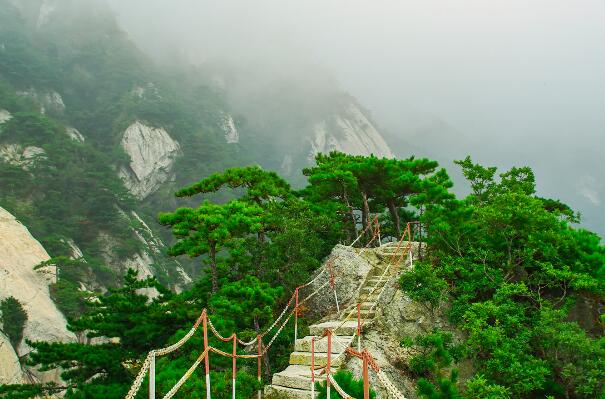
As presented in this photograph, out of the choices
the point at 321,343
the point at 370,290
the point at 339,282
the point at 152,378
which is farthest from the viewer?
the point at 339,282

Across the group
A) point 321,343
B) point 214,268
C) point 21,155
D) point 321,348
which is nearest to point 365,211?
point 214,268

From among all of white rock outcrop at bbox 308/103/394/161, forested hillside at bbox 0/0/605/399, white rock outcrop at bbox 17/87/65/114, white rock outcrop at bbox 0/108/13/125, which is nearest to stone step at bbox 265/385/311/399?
forested hillside at bbox 0/0/605/399

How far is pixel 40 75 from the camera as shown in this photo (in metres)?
58.4

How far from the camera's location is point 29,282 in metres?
26.5

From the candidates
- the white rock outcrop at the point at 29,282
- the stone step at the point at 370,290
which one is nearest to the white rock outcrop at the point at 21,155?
the white rock outcrop at the point at 29,282

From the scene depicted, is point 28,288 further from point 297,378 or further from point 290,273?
point 297,378

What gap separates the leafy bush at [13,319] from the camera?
23375 mm

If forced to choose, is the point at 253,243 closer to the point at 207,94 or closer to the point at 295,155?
the point at 295,155

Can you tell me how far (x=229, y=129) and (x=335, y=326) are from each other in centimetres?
6861

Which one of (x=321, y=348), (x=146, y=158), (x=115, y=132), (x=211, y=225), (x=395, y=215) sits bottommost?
(x=321, y=348)

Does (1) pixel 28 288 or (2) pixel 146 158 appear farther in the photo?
(2) pixel 146 158

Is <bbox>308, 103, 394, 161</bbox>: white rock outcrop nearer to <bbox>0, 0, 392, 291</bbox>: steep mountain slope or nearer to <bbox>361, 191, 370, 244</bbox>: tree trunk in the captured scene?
<bbox>0, 0, 392, 291</bbox>: steep mountain slope

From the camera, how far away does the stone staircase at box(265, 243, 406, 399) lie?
793 centimetres

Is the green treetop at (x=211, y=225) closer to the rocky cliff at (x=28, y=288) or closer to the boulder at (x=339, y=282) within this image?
the boulder at (x=339, y=282)
